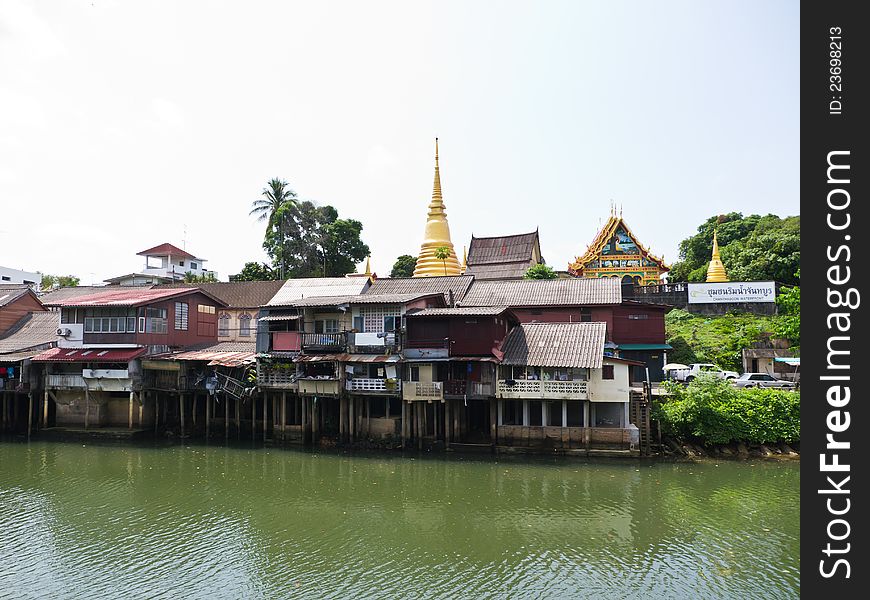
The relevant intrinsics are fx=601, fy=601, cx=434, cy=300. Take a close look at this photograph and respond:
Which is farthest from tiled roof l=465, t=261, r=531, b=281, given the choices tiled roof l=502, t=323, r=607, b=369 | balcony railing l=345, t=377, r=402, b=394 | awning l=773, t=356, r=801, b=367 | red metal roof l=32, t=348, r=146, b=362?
red metal roof l=32, t=348, r=146, b=362

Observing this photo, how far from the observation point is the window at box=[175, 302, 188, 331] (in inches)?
1346

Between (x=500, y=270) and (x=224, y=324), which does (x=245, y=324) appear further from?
(x=500, y=270)

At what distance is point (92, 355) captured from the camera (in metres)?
31.2

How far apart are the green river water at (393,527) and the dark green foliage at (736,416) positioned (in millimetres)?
1436

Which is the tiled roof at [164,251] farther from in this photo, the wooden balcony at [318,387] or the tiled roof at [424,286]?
the wooden balcony at [318,387]

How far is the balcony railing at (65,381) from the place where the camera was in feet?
103

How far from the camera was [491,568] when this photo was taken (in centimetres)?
1521

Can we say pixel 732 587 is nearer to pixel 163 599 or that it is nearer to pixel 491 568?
pixel 491 568

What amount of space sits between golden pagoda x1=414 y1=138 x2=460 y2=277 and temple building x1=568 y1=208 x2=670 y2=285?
12094 millimetres

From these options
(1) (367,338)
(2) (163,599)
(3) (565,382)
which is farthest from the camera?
(1) (367,338)

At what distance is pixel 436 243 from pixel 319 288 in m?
14.2

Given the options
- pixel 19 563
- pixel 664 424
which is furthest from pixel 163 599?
pixel 664 424

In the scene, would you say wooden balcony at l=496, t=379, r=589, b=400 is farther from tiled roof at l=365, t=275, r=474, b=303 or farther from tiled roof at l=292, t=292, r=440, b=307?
tiled roof at l=365, t=275, r=474, b=303
